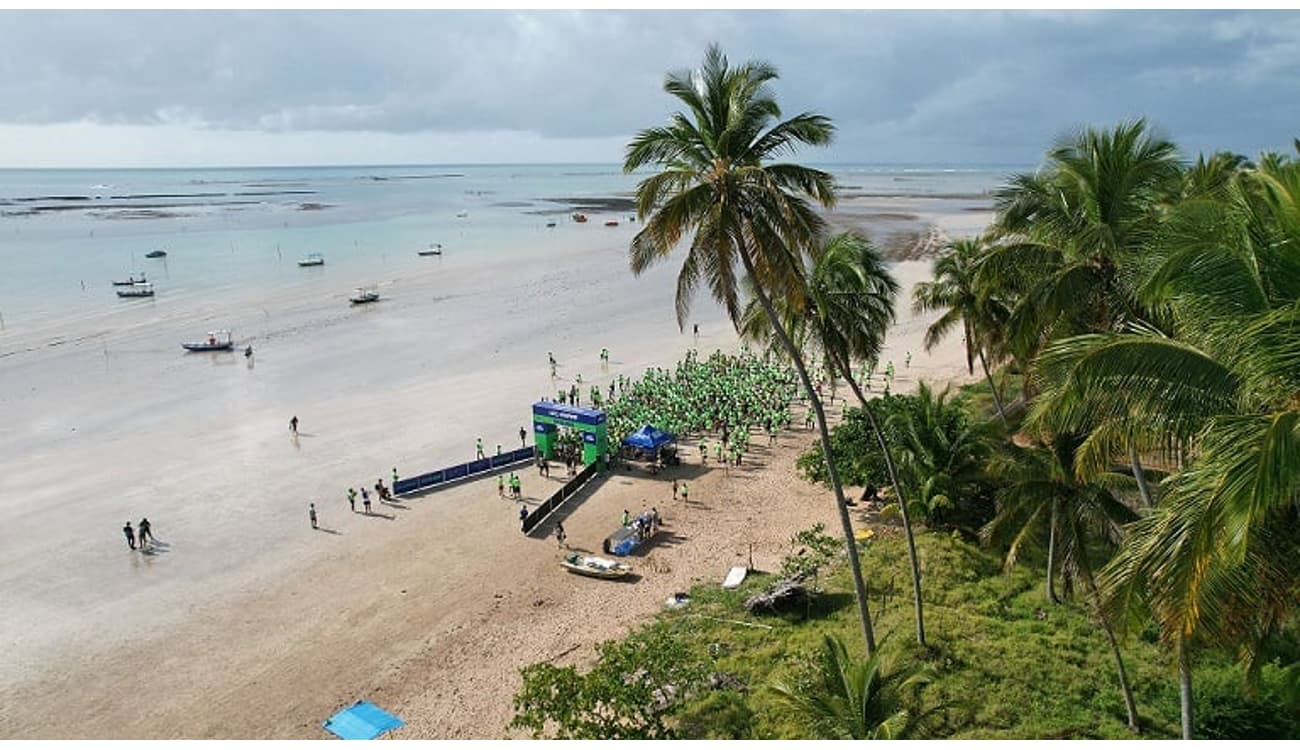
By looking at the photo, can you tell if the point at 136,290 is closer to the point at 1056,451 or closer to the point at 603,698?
the point at 603,698

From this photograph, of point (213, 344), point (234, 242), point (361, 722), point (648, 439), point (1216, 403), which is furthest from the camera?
point (234, 242)

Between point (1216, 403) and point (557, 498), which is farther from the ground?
point (1216, 403)

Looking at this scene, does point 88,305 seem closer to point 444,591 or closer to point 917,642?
point 444,591

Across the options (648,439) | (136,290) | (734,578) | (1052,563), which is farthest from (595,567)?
(136,290)

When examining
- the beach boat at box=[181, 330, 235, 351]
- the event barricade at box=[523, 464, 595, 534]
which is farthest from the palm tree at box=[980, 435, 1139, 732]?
the beach boat at box=[181, 330, 235, 351]

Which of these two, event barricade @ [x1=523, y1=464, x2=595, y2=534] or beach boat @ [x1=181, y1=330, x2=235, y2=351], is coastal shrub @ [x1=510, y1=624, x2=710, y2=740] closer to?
event barricade @ [x1=523, y1=464, x2=595, y2=534]

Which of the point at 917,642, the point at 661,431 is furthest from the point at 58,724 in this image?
the point at 661,431
